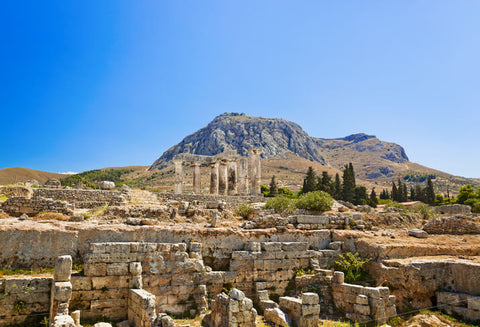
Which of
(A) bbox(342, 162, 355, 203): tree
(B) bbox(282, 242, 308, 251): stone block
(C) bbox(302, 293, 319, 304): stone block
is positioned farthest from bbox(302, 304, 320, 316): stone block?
(A) bbox(342, 162, 355, 203): tree

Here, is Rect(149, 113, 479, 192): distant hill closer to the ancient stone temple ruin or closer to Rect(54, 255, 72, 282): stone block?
the ancient stone temple ruin

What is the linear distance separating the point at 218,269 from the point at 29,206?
32.3ft

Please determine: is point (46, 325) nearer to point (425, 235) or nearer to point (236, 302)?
point (236, 302)

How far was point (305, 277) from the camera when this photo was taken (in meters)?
13.1

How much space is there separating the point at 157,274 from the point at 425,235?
13400 millimetres

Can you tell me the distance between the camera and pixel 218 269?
12516 mm

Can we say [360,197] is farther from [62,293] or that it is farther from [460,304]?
[62,293]

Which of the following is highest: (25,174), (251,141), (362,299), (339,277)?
(251,141)

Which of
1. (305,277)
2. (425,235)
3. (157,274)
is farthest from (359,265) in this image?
(157,274)

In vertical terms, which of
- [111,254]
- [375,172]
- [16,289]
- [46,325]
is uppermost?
[375,172]

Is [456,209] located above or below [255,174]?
below

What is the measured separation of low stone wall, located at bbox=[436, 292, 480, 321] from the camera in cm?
1195

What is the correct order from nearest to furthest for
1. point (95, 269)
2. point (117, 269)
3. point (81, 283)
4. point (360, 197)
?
1. point (81, 283)
2. point (95, 269)
3. point (117, 269)
4. point (360, 197)

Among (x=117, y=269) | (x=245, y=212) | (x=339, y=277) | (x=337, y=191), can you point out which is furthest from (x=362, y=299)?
(x=337, y=191)
